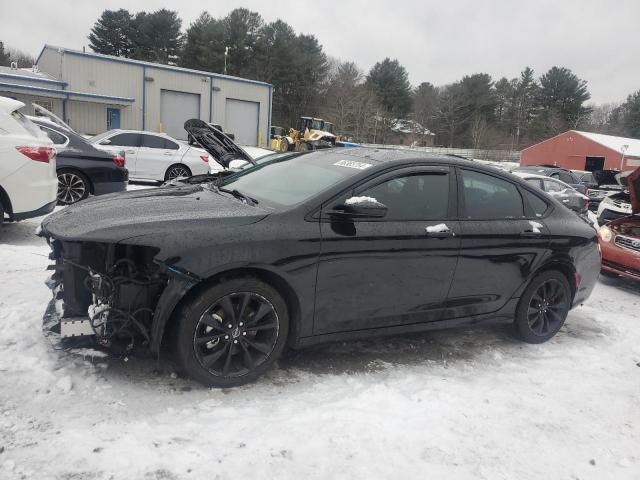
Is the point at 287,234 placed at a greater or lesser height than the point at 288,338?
greater

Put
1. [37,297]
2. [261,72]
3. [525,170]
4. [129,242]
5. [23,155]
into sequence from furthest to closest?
[261,72] < [525,170] < [23,155] < [37,297] < [129,242]

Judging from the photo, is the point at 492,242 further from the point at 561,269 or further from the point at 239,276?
the point at 239,276

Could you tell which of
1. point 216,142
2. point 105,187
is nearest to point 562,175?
point 216,142

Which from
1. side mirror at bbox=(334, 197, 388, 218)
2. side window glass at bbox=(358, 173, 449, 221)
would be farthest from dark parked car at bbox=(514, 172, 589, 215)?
side mirror at bbox=(334, 197, 388, 218)

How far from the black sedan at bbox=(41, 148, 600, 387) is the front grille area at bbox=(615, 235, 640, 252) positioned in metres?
3.05

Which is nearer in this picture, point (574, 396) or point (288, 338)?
point (288, 338)

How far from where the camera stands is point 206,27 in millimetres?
55312

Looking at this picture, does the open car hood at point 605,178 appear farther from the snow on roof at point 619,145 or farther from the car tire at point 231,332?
the snow on roof at point 619,145

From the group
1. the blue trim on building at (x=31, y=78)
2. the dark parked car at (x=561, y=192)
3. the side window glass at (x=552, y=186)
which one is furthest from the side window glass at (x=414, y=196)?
the blue trim on building at (x=31, y=78)

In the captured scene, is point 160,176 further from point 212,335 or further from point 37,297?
point 212,335

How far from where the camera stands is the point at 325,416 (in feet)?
9.83

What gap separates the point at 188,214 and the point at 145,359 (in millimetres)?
1075

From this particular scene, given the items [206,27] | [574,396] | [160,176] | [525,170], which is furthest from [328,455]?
[206,27]

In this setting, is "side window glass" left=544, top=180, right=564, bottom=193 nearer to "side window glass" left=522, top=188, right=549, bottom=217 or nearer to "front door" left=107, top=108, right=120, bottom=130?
"side window glass" left=522, top=188, right=549, bottom=217
